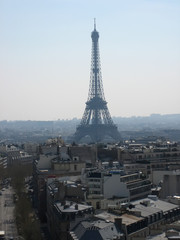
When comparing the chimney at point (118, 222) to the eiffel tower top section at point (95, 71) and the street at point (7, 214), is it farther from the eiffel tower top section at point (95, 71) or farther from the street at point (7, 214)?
the eiffel tower top section at point (95, 71)

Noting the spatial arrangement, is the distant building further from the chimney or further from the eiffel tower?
the eiffel tower

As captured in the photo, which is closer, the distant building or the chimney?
the chimney

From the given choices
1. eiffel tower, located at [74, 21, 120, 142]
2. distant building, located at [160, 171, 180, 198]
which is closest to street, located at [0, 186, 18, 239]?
distant building, located at [160, 171, 180, 198]

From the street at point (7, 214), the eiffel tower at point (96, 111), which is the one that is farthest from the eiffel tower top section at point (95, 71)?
the street at point (7, 214)

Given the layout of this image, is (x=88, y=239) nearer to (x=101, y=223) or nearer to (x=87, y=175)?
(x=101, y=223)

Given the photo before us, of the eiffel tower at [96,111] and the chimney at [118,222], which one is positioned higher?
the eiffel tower at [96,111]

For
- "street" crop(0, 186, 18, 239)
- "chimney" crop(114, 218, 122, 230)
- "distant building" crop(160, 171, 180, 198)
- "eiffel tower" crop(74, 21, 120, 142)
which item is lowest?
"street" crop(0, 186, 18, 239)

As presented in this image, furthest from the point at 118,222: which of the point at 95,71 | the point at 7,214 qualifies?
the point at 95,71

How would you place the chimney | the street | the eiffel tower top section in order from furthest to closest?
the eiffel tower top section
the street
the chimney

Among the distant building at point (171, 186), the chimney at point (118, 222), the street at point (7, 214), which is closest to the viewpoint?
the chimney at point (118, 222)
